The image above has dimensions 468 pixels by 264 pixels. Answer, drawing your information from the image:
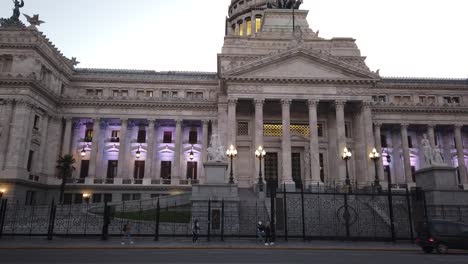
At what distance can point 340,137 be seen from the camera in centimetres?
4119

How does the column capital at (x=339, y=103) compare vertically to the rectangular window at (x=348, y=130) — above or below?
above

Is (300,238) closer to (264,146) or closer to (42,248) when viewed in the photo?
(42,248)

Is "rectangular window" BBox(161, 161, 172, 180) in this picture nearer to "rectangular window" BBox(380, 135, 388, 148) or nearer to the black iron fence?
the black iron fence

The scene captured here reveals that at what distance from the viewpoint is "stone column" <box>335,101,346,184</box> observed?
134ft

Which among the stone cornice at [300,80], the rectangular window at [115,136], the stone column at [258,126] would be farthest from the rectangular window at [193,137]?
the stone column at [258,126]

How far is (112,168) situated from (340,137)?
30.8 m

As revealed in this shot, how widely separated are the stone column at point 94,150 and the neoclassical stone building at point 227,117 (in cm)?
14

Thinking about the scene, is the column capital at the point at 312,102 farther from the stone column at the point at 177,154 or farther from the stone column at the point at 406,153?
the stone column at the point at 177,154

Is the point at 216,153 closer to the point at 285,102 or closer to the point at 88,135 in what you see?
the point at 285,102

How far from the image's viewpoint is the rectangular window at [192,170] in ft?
161

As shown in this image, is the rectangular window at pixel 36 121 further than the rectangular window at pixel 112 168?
No

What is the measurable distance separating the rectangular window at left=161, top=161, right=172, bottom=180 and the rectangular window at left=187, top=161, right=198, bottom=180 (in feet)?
8.75

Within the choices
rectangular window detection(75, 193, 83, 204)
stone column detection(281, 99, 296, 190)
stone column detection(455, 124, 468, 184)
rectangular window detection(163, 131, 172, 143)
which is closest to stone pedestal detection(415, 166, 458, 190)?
stone column detection(281, 99, 296, 190)

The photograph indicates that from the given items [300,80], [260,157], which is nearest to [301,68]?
[300,80]
